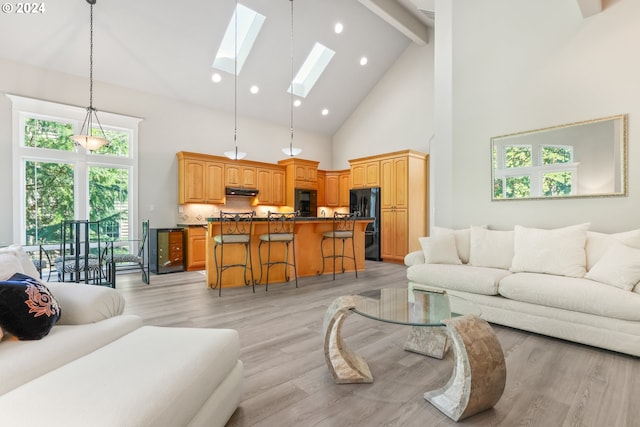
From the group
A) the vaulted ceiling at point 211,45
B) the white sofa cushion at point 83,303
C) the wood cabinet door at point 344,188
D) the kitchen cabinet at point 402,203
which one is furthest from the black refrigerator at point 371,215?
the white sofa cushion at point 83,303

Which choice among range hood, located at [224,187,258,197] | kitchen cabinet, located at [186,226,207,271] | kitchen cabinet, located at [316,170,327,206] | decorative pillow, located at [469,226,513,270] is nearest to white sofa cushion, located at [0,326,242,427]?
decorative pillow, located at [469,226,513,270]

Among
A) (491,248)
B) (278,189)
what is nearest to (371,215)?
(278,189)

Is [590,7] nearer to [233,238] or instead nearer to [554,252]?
[554,252]

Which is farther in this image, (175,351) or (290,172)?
(290,172)

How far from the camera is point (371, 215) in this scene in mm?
7242

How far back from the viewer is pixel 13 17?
441 centimetres

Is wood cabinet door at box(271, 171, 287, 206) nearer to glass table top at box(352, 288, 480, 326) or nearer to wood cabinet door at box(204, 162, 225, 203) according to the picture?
wood cabinet door at box(204, 162, 225, 203)

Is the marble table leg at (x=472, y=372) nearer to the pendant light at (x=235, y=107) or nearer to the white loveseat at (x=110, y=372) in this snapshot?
the white loveseat at (x=110, y=372)

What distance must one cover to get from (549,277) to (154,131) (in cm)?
670

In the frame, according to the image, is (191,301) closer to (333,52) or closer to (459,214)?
(459,214)

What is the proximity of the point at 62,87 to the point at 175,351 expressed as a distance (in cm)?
598

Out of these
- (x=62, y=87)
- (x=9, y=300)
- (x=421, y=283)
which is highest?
(x=62, y=87)

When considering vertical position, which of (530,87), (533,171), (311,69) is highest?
(311,69)

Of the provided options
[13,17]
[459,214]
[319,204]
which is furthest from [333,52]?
[13,17]
